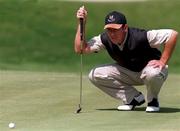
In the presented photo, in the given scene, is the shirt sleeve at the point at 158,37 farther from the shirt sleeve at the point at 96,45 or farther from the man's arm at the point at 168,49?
the shirt sleeve at the point at 96,45

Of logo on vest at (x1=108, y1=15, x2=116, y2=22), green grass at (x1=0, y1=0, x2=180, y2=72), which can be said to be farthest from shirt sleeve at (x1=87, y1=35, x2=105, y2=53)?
green grass at (x1=0, y1=0, x2=180, y2=72)

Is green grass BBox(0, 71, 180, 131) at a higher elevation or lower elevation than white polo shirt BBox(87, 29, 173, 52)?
lower

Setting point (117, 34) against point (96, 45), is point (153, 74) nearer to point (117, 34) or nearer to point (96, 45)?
point (117, 34)

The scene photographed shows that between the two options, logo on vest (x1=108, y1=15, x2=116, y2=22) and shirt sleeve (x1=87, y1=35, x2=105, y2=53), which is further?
shirt sleeve (x1=87, y1=35, x2=105, y2=53)

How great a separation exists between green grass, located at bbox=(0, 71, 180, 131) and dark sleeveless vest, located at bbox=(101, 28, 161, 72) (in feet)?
1.70

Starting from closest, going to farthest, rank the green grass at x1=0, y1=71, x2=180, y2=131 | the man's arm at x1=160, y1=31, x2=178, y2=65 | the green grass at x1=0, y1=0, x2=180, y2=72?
the green grass at x1=0, y1=71, x2=180, y2=131 < the man's arm at x1=160, y1=31, x2=178, y2=65 < the green grass at x1=0, y1=0, x2=180, y2=72

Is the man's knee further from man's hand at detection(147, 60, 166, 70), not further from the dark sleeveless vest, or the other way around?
the dark sleeveless vest

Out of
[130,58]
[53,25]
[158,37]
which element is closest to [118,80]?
[130,58]

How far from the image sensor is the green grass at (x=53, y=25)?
12281mm

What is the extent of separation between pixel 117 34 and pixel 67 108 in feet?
3.82

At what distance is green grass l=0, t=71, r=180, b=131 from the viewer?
20.7ft

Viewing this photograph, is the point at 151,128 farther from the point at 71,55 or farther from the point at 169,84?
the point at 71,55

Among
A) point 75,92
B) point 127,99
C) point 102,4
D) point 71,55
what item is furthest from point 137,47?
point 102,4

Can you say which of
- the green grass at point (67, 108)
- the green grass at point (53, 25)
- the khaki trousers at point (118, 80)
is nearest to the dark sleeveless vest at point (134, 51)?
the khaki trousers at point (118, 80)
